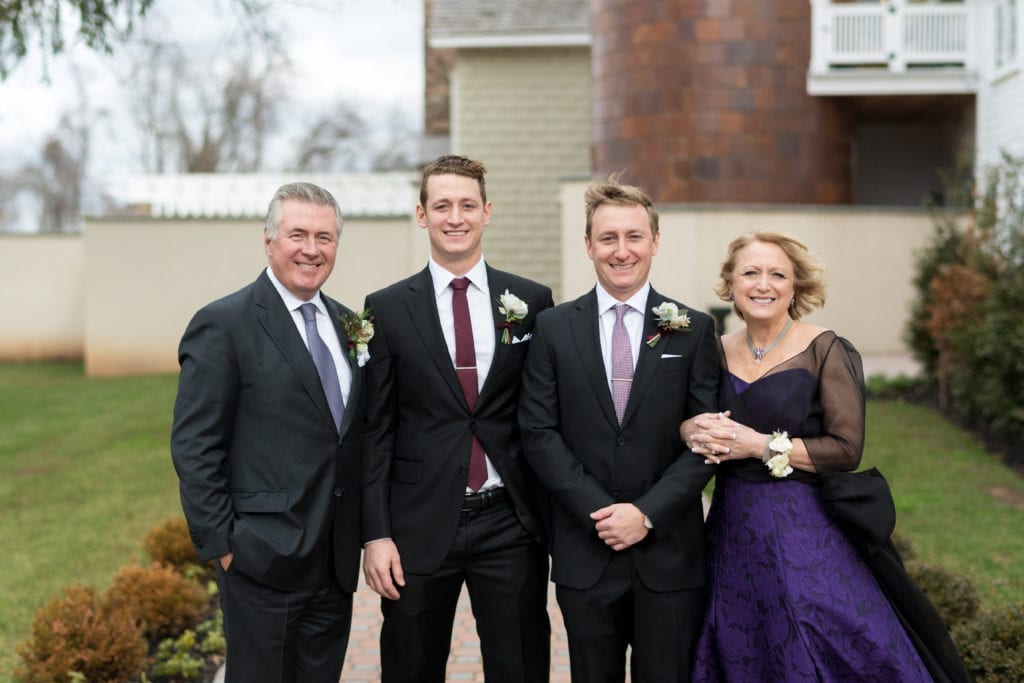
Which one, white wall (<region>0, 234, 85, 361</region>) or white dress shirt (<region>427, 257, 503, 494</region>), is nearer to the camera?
white dress shirt (<region>427, 257, 503, 494</region>)

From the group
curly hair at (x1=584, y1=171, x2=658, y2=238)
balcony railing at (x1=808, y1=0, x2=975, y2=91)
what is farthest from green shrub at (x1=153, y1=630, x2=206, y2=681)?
balcony railing at (x1=808, y1=0, x2=975, y2=91)

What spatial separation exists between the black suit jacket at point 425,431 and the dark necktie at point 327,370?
0.55 feet

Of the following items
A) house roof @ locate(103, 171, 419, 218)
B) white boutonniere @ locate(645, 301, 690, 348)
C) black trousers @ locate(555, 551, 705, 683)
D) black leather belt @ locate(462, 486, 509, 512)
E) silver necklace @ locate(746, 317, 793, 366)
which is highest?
house roof @ locate(103, 171, 419, 218)

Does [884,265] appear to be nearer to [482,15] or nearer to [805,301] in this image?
[482,15]

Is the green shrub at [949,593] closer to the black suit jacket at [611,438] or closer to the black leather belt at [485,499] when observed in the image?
the black suit jacket at [611,438]

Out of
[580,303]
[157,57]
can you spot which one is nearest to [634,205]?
[580,303]

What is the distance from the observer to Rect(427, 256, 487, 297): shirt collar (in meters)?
3.72

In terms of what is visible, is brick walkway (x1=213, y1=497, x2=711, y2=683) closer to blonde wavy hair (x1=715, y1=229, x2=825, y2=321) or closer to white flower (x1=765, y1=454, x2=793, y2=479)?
white flower (x1=765, y1=454, x2=793, y2=479)

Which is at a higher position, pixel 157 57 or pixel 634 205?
pixel 157 57

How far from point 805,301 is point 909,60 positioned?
45.7 ft

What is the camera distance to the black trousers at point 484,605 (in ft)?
11.8

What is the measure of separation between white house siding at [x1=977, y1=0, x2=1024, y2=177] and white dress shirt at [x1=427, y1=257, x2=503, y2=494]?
1251 centimetres

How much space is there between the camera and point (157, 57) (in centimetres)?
1155

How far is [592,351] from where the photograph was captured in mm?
3602
